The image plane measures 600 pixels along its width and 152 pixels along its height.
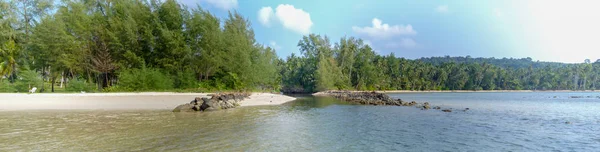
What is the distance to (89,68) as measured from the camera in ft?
87.3

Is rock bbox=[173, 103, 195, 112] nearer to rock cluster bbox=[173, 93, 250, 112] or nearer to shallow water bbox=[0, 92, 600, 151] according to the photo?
rock cluster bbox=[173, 93, 250, 112]

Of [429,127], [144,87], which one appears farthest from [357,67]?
[429,127]

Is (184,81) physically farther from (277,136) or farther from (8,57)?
(277,136)

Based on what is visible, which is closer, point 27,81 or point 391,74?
point 27,81

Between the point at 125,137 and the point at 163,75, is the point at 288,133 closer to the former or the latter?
the point at 125,137

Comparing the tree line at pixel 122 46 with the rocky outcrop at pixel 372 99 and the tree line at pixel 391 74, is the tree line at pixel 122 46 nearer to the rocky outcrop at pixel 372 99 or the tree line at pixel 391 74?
the rocky outcrop at pixel 372 99

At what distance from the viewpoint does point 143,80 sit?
24969 millimetres

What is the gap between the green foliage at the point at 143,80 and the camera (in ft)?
81.4

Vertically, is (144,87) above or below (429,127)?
above

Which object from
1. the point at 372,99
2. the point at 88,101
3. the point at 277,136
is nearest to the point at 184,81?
the point at 88,101

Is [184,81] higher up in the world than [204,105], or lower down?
higher up

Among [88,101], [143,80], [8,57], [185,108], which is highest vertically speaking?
[8,57]

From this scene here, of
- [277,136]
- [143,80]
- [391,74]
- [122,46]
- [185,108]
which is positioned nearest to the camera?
[277,136]

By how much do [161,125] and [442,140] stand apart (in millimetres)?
10397
